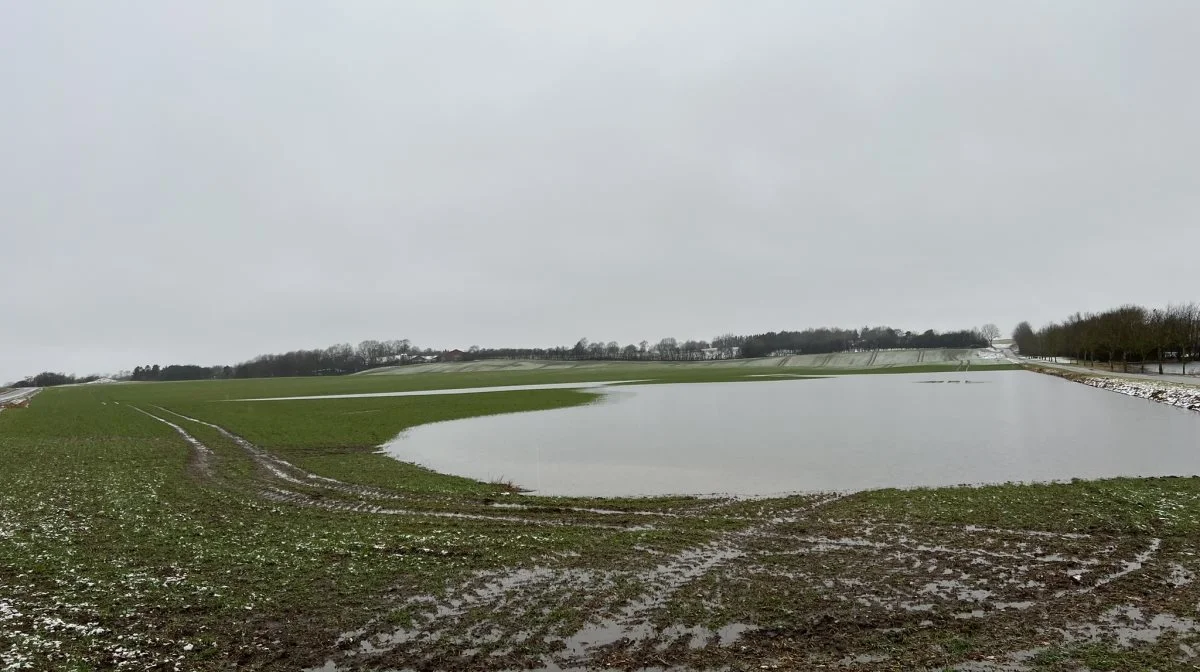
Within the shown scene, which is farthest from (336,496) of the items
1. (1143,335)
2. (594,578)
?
(1143,335)

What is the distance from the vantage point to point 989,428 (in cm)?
3128

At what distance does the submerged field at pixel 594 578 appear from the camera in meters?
7.91

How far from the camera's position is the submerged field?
26.0 ft

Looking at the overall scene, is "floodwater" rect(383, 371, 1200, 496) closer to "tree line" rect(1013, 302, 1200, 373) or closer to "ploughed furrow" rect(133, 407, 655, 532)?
"ploughed furrow" rect(133, 407, 655, 532)

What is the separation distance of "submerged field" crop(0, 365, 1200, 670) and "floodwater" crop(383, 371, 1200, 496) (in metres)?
2.67

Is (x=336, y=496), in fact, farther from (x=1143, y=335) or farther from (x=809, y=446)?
(x=1143, y=335)

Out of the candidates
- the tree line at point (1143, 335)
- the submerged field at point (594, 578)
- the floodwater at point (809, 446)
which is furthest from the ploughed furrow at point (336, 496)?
the tree line at point (1143, 335)

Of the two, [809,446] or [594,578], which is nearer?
[594,578]

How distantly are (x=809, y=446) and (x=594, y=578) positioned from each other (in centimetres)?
1835

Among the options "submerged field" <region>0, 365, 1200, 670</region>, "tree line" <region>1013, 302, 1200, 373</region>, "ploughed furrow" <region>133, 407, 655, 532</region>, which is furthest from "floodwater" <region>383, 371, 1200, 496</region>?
"tree line" <region>1013, 302, 1200, 373</region>

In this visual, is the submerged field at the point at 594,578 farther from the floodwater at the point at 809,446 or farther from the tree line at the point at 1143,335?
the tree line at the point at 1143,335

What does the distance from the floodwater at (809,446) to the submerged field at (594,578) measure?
2667 millimetres

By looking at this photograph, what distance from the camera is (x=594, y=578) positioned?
10742 millimetres

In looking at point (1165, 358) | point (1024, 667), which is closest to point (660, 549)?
point (1024, 667)
